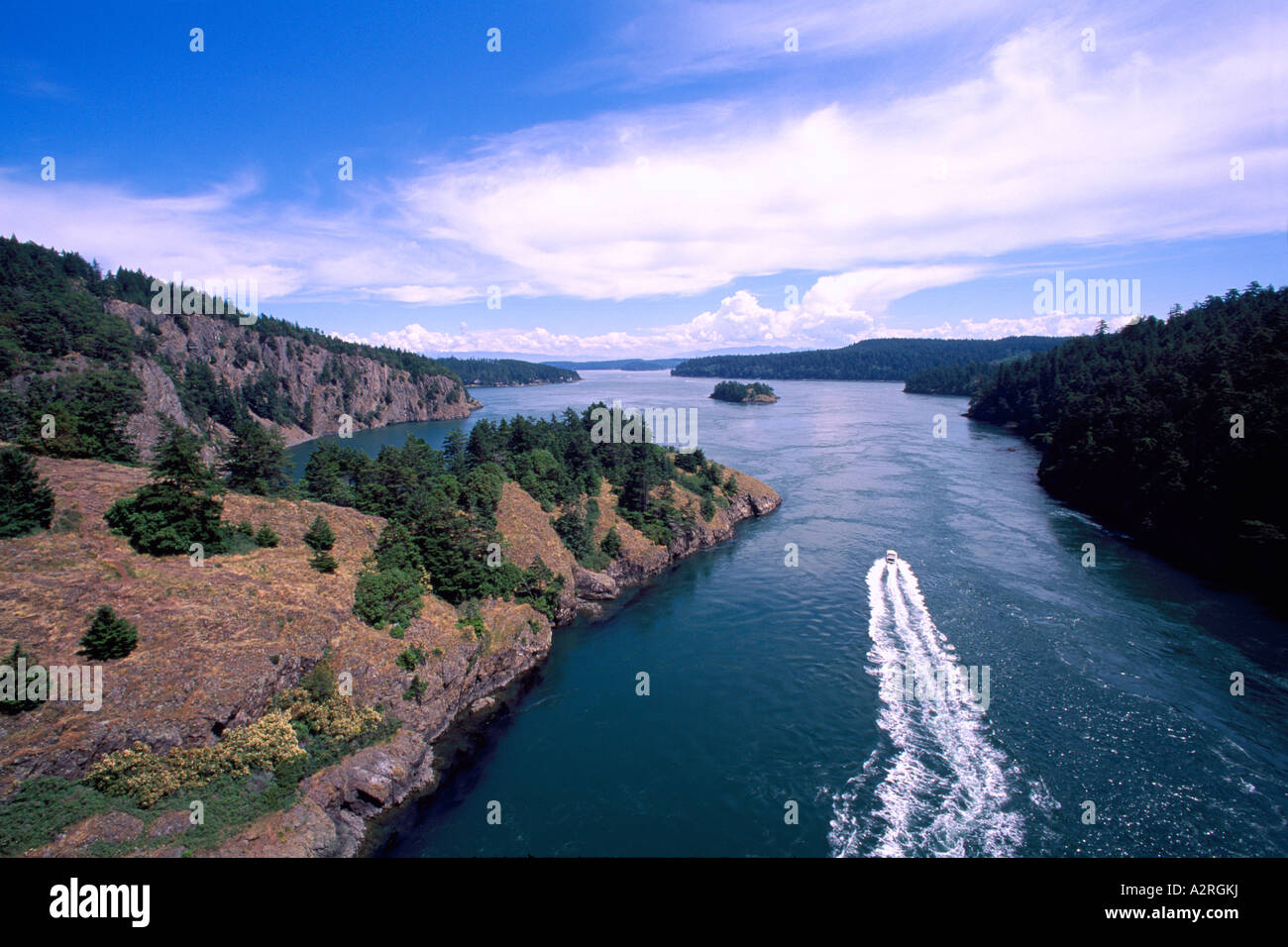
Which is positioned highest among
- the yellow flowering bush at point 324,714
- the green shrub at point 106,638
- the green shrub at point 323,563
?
the green shrub at point 323,563

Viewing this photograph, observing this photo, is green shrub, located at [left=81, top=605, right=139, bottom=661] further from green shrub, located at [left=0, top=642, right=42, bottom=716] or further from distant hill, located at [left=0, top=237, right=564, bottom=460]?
distant hill, located at [left=0, top=237, right=564, bottom=460]

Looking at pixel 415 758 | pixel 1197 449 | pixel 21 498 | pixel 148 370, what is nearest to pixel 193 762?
pixel 415 758

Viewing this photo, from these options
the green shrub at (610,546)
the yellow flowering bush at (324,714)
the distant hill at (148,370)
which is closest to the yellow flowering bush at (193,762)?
the yellow flowering bush at (324,714)

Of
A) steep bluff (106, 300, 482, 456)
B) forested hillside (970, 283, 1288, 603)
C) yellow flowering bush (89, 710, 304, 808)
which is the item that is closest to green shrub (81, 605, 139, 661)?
yellow flowering bush (89, 710, 304, 808)

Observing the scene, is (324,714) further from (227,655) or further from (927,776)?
(927,776)

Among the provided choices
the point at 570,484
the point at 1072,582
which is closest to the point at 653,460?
the point at 570,484

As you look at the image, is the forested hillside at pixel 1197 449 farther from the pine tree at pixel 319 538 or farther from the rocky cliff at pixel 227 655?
the pine tree at pixel 319 538
